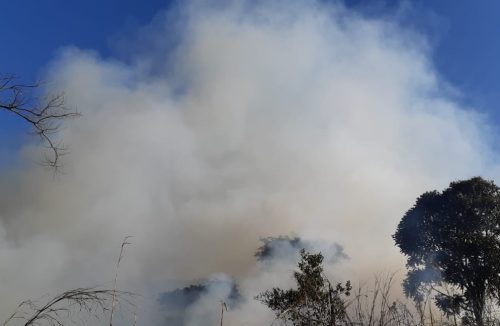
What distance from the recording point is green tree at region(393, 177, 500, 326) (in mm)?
29781

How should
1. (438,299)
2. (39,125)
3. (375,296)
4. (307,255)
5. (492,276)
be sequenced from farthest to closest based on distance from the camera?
(438,299)
(492,276)
(307,255)
(39,125)
(375,296)

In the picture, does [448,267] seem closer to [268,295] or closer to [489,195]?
[489,195]

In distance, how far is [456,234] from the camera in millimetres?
31766

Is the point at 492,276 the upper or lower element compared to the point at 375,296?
upper

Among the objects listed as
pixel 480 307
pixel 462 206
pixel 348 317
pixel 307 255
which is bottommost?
pixel 348 317

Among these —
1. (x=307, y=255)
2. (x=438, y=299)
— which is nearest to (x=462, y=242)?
(x=438, y=299)

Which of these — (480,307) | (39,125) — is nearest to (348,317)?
(480,307)

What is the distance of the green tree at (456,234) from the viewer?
29.8m

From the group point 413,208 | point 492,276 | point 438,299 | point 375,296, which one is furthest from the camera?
point 413,208

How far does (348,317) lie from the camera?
3.84 metres

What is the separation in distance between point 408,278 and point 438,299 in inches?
144

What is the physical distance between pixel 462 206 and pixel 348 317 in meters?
32.3

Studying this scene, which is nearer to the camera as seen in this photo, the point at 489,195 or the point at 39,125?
the point at 39,125

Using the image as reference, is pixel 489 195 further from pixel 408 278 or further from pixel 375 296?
pixel 375 296
